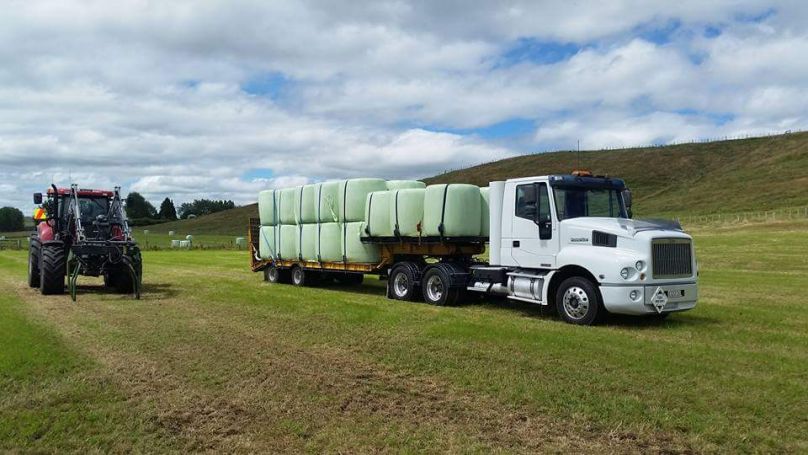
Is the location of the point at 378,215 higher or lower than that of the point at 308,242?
higher

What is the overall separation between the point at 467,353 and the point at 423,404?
233 centimetres

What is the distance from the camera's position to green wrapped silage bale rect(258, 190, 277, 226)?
20.5m

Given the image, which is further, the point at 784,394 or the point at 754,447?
the point at 784,394

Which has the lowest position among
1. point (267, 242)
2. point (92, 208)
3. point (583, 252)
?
point (583, 252)

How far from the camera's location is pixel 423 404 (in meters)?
6.57

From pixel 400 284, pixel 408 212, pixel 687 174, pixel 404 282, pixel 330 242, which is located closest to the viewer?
pixel 408 212

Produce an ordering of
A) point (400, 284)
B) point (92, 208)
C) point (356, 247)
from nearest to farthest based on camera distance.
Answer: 1. point (400, 284)
2. point (356, 247)
3. point (92, 208)

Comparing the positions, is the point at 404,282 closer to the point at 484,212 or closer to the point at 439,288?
the point at 439,288

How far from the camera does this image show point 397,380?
24.6 feet

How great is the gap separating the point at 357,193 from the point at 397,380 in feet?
32.7

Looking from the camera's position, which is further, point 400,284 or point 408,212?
point 400,284

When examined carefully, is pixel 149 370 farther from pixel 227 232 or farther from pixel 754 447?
pixel 227 232

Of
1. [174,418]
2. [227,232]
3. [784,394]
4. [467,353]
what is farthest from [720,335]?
[227,232]

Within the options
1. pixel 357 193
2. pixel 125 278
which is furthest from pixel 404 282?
pixel 125 278
